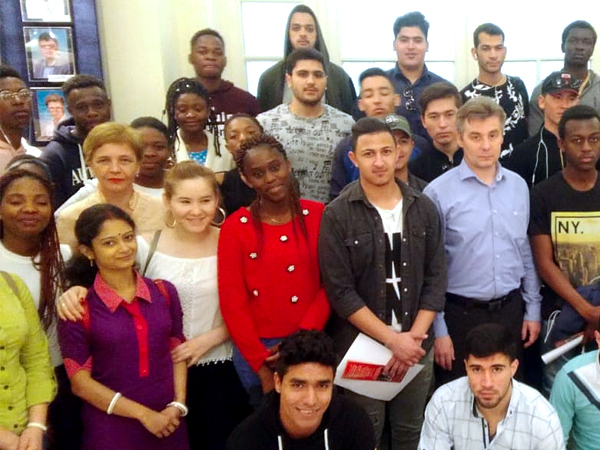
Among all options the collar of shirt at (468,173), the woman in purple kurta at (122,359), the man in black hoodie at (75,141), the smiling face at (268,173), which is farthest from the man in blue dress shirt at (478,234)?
the man in black hoodie at (75,141)

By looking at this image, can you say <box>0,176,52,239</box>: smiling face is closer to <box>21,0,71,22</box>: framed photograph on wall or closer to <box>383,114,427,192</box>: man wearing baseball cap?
<box>383,114,427,192</box>: man wearing baseball cap

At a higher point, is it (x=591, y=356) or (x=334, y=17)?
(x=334, y=17)

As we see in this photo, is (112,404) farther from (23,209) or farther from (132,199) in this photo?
(132,199)

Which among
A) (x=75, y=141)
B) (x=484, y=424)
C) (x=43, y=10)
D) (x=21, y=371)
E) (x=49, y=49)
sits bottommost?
(x=484, y=424)

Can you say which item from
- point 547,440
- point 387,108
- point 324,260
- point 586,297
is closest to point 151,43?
point 387,108

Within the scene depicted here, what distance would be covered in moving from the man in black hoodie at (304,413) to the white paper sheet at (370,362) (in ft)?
1.03

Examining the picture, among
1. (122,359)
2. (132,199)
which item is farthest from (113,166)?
(122,359)

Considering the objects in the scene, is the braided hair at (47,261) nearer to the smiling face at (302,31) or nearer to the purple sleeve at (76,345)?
the purple sleeve at (76,345)

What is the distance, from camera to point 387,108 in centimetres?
335

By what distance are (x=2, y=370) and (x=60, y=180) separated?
127cm

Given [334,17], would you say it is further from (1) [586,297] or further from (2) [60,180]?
(1) [586,297]

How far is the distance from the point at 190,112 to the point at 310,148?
0.65 m

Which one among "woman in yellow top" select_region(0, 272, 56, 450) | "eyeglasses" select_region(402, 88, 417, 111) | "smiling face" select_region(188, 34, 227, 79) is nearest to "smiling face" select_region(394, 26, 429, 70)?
"eyeglasses" select_region(402, 88, 417, 111)

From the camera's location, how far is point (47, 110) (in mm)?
3893
